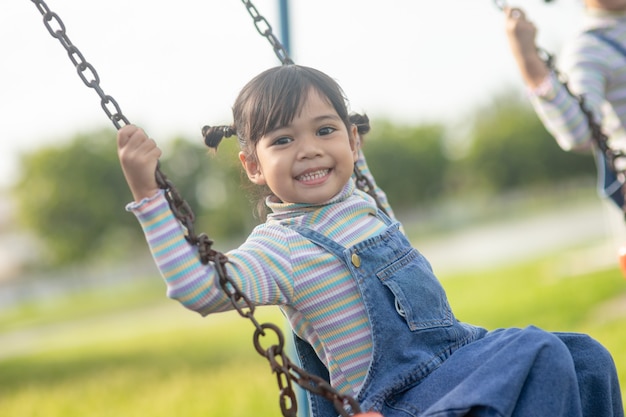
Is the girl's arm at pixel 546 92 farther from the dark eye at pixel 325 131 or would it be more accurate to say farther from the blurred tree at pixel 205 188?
the blurred tree at pixel 205 188

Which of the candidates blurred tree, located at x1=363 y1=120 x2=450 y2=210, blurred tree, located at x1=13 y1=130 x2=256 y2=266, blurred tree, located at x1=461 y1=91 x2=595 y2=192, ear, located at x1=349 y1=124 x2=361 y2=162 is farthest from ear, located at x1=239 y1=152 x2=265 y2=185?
blurred tree, located at x1=461 y1=91 x2=595 y2=192

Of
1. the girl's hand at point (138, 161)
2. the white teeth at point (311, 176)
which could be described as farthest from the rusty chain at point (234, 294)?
the white teeth at point (311, 176)

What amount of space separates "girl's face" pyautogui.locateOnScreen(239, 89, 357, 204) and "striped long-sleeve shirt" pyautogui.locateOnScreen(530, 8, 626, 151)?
0.98 m

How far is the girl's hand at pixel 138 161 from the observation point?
1500 mm

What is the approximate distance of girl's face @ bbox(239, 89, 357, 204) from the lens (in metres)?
1.70

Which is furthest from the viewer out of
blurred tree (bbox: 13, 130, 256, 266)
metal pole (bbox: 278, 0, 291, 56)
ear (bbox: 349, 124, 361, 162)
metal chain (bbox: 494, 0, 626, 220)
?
blurred tree (bbox: 13, 130, 256, 266)

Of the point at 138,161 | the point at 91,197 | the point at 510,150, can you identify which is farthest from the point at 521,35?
the point at 510,150

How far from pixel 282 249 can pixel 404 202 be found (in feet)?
89.1

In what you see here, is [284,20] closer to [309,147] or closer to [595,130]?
[595,130]

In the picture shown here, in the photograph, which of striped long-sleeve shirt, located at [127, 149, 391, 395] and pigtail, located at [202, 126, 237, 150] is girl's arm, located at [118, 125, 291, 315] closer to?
striped long-sleeve shirt, located at [127, 149, 391, 395]

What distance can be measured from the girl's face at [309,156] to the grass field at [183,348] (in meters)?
2.81

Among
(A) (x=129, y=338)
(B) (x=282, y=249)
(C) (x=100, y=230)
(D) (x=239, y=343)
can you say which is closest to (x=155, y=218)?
(B) (x=282, y=249)

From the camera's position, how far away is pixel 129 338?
548 inches

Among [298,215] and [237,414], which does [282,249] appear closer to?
[298,215]
